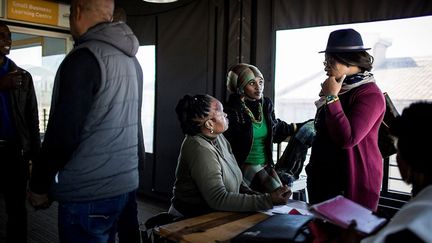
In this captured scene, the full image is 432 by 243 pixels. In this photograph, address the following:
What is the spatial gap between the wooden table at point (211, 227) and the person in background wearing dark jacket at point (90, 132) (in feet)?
0.81

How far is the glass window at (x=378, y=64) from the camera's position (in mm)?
2604

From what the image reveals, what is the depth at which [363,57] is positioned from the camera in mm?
1603

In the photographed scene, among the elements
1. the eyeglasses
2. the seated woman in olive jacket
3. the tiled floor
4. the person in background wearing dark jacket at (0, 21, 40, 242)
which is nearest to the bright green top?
the seated woman in olive jacket

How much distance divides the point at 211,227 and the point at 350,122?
27.4 inches

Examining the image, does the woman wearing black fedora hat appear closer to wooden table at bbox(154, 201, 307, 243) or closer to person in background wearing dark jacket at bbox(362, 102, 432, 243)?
wooden table at bbox(154, 201, 307, 243)

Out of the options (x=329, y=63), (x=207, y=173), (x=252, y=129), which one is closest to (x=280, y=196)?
(x=207, y=173)

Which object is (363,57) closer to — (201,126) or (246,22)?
(201,126)

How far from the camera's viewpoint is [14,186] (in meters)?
2.43

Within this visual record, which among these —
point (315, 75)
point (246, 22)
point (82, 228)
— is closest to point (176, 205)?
point (82, 228)

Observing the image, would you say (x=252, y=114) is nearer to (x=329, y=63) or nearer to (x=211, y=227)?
(x=329, y=63)

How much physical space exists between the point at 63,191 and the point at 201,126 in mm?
674

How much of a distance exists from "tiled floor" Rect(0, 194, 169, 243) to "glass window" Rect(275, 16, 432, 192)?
1677 mm

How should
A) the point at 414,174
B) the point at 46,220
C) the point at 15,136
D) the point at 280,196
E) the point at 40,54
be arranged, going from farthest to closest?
the point at 40,54 < the point at 46,220 < the point at 15,136 < the point at 280,196 < the point at 414,174

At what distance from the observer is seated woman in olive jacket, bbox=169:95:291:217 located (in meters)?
1.52
